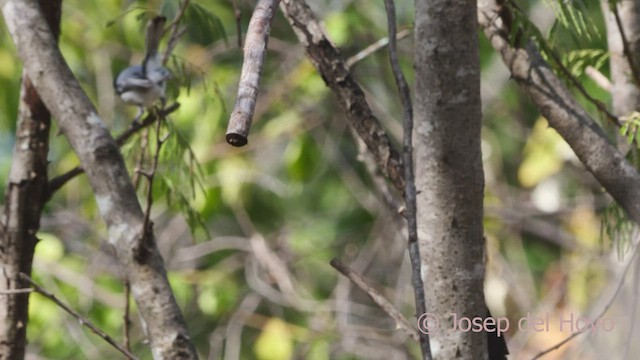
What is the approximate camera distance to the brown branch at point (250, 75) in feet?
2.52

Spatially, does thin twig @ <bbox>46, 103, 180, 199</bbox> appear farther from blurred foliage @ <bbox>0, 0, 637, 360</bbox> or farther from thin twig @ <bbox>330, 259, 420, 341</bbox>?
blurred foliage @ <bbox>0, 0, 637, 360</bbox>

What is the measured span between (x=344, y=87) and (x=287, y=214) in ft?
10.6

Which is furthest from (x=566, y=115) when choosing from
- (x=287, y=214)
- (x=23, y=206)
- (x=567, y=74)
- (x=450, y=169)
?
(x=287, y=214)

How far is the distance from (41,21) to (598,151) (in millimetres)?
903

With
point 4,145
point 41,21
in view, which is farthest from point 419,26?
point 4,145

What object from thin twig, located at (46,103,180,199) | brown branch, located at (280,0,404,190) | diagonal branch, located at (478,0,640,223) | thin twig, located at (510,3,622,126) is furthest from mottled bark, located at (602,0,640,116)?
thin twig, located at (46,103,180,199)

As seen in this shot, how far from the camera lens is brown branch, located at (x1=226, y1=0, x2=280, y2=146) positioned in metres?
0.77

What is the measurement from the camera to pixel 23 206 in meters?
1.66

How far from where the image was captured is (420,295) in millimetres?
1117

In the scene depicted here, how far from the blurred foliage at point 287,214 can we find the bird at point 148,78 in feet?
3.33

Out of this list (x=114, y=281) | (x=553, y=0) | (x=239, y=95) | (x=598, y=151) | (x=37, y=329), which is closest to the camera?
(x=239, y=95)

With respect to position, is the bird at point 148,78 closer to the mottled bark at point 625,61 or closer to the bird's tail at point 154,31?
the bird's tail at point 154,31

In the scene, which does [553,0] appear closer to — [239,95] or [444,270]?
[444,270]

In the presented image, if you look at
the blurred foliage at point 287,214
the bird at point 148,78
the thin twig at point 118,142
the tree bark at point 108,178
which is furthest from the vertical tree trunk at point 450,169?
the blurred foliage at point 287,214
